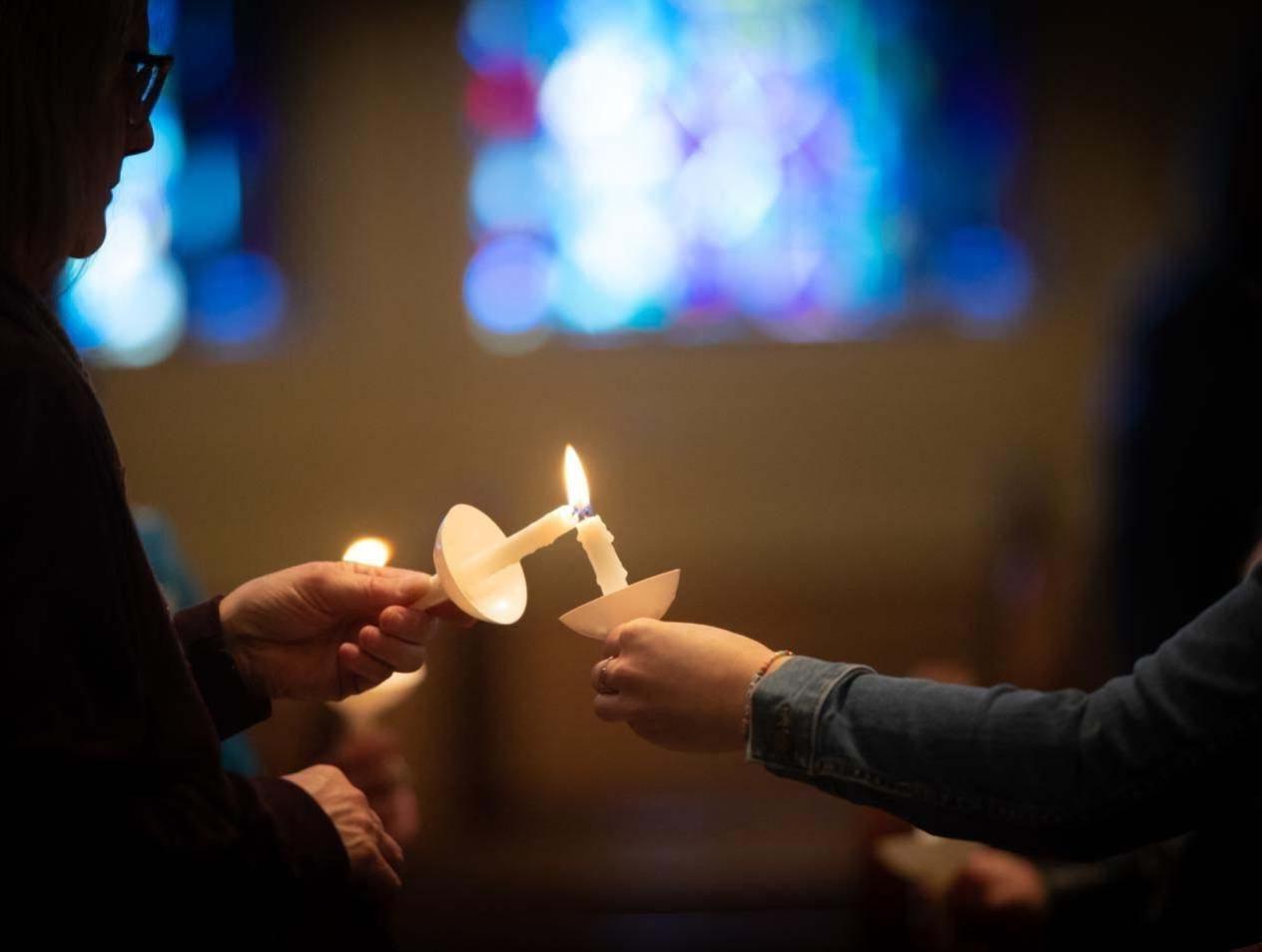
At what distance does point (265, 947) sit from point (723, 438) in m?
3.41

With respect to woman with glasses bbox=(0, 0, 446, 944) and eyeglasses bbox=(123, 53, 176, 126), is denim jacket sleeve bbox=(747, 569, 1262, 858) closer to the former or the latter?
woman with glasses bbox=(0, 0, 446, 944)

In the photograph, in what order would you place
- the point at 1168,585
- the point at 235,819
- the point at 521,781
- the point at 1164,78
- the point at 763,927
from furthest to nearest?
the point at 1164,78, the point at 521,781, the point at 763,927, the point at 1168,585, the point at 235,819

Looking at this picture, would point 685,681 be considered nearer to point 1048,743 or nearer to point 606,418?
point 1048,743

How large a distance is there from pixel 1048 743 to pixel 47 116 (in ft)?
2.61

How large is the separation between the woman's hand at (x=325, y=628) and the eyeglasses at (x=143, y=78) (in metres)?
0.41

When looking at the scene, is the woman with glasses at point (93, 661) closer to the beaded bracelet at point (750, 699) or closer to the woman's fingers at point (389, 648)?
the woman's fingers at point (389, 648)

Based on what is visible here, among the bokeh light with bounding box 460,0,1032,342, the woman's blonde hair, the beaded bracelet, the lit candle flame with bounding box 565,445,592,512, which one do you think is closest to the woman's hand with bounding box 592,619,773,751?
the beaded bracelet

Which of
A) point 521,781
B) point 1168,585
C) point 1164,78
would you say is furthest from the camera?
point 1164,78

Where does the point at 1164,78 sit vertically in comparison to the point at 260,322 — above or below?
above

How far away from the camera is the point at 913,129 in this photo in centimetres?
419

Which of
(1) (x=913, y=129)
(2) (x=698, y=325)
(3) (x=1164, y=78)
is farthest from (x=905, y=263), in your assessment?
(3) (x=1164, y=78)

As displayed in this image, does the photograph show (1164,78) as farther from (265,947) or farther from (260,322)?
(265,947)

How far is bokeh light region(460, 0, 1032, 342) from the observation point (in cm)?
415

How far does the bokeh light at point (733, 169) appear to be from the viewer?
163 inches
